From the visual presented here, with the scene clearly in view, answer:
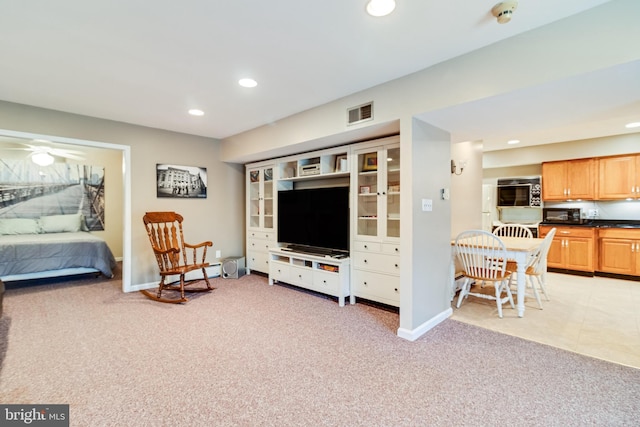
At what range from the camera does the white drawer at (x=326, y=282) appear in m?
3.49

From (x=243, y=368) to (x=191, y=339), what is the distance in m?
0.74

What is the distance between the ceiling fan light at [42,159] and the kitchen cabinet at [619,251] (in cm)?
971

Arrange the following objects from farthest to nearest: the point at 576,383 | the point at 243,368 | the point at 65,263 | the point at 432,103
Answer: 1. the point at 65,263
2. the point at 432,103
3. the point at 243,368
4. the point at 576,383

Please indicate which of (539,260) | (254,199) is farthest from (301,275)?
(539,260)

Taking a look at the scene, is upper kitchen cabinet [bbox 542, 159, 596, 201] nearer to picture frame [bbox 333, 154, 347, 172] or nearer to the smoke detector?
picture frame [bbox 333, 154, 347, 172]

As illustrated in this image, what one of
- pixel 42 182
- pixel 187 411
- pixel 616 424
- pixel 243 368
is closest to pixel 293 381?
pixel 243 368

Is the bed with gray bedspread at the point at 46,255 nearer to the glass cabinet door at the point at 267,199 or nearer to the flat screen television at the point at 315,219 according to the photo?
the glass cabinet door at the point at 267,199

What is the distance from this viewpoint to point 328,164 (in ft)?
12.8

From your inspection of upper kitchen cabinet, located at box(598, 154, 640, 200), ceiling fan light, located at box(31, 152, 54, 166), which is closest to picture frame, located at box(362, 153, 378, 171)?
upper kitchen cabinet, located at box(598, 154, 640, 200)

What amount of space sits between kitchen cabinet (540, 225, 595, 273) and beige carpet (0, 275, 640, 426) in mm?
3477

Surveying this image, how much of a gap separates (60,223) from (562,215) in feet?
30.7

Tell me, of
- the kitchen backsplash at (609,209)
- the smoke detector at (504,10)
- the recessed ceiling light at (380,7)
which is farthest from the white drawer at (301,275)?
the kitchen backsplash at (609,209)

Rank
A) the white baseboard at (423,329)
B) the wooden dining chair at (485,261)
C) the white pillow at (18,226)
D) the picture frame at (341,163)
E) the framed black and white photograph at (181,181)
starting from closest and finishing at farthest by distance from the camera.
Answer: the white baseboard at (423,329) < the wooden dining chair at (485,261) < the picture frame at (341,163) < the framed black and white photograph at (181,181) < the white pillow at (18,226)

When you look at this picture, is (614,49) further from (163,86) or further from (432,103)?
(163,86)
